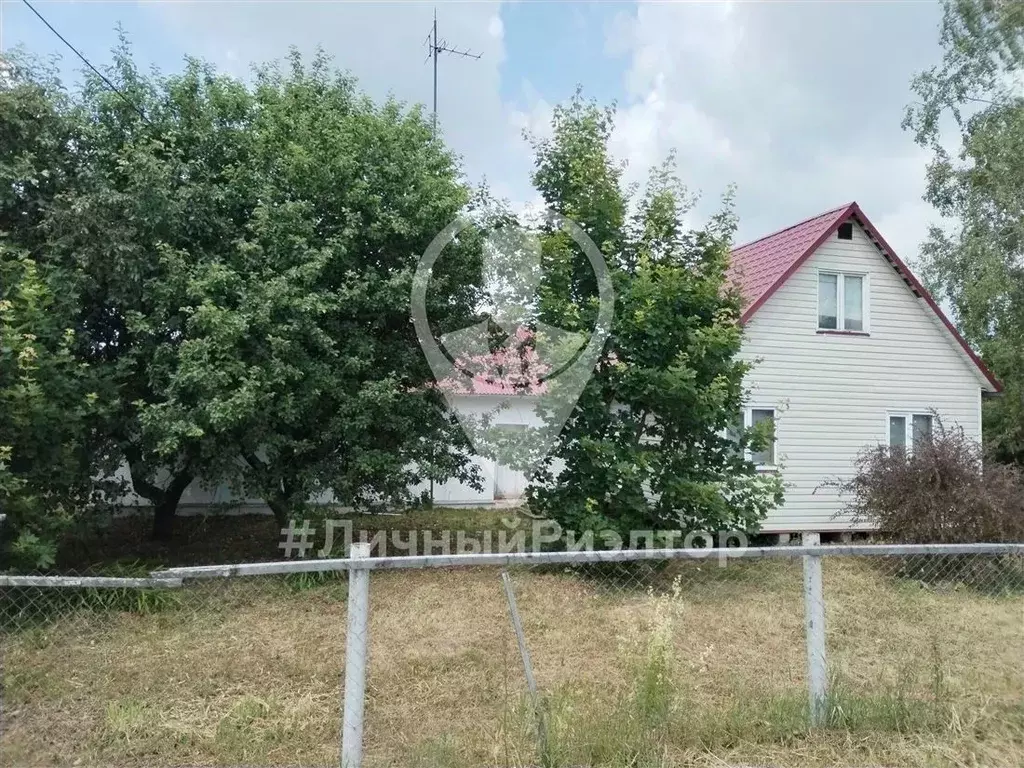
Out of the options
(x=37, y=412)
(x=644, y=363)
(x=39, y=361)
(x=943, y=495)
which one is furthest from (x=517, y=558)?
(x=943, y=495)

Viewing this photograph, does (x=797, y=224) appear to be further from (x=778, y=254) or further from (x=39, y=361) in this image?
(x=39, y=361)

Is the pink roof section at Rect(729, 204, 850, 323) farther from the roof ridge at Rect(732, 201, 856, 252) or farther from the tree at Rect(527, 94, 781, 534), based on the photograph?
the tree at Rect(527, 94, 781, 534)

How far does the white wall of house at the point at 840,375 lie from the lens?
1097cm

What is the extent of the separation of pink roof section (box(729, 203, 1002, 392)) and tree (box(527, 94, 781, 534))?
367 centimetres

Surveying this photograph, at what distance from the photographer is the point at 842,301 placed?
11.5 metres

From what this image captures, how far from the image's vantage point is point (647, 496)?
7.25 metres

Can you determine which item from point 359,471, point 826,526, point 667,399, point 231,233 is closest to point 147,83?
point 231,233

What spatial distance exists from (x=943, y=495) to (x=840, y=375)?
3.82m

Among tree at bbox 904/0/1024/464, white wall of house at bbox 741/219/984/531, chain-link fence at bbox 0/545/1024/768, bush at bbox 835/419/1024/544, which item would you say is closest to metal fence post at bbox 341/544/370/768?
chain-link fence at bbox 0/545/1024/768

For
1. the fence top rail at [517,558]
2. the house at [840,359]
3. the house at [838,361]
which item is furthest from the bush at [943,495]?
the fence top rail at [517,558]

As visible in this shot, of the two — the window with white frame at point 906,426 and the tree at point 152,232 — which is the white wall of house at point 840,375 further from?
the tree at point 152,232

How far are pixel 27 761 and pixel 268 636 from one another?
219 centimetres

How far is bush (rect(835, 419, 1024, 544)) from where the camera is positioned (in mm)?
7594

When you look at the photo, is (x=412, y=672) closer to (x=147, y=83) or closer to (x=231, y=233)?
(x=231, y=233)
